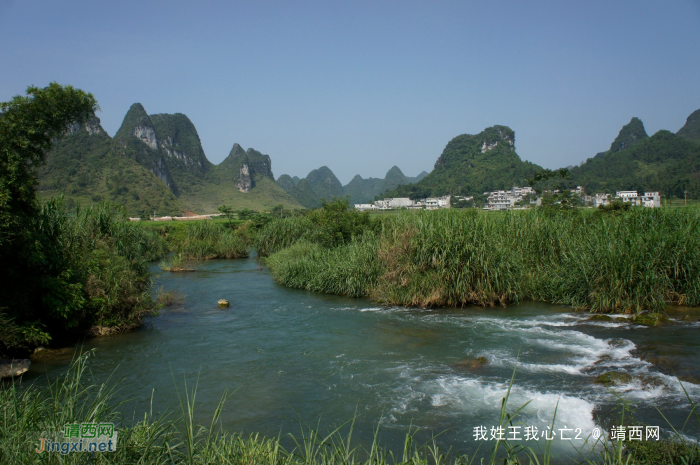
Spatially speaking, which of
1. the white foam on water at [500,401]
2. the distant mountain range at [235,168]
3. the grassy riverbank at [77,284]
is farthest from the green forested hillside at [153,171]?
the white foam on water at [500,401]

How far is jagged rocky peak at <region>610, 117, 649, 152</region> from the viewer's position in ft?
401

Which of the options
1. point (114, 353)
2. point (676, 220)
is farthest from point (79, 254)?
point (676, 220)

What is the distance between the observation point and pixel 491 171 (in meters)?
104

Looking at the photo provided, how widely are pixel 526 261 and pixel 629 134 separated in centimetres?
13510

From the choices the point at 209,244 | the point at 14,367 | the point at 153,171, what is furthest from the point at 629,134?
the point at 14,367

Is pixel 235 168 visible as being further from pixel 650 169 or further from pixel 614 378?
pixel 614 378

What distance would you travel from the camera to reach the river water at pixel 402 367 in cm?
636

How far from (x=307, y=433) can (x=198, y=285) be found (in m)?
→ 13.1

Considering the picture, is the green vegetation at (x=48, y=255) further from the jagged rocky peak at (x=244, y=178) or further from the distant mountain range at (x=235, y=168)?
the jagged rocky peak at (x=244, y=178)

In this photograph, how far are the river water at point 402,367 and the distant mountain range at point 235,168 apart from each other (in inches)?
982

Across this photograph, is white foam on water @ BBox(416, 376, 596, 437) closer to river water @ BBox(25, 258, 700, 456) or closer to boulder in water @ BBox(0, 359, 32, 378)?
river water @ BBox(25, 258, 700, 456)

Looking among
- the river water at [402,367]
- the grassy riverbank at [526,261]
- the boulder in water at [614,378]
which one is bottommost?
the river water at [402,367]

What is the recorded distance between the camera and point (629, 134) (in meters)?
124

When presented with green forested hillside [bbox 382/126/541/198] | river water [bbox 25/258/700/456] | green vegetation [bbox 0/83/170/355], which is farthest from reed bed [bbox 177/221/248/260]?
green forested hillside [bbox 382/126/541/198]
